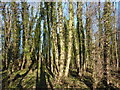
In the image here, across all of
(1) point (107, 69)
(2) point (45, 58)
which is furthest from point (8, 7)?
(1) point (107, 69)

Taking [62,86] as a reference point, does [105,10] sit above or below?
above

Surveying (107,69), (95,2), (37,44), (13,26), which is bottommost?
(107,69)

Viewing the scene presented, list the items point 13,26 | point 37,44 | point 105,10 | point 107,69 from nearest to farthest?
point 107,69 → point 105,10 → point 13,26 → point 37,44

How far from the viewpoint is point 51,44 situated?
20938 mm

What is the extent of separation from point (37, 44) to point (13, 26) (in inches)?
162

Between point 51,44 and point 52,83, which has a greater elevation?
point 51,44

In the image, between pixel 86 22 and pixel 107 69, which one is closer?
pixel 107 69

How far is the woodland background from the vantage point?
14844 millimetres

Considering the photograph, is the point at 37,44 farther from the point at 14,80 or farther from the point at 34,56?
the point at 14,80

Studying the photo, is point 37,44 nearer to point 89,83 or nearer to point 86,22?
point 86,22

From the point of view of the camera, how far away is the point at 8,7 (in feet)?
76.0

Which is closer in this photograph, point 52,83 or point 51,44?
point 52,83

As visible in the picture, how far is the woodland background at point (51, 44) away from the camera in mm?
14844

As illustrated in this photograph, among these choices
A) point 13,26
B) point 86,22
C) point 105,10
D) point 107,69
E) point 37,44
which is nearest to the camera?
point 107,69
